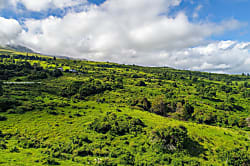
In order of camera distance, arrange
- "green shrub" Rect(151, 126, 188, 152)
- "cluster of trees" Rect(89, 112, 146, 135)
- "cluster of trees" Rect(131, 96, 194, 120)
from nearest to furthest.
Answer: "green shrub" Rect(151, 126, 188, 152) → "cluster of trees" Rect(89, 112, 146, 135) → "cluster of trees" Rect(131, 96, 194, 120)

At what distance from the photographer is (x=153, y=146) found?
41.6 meters

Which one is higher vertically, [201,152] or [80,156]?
[80,156]

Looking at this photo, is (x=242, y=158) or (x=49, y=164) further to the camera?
(x=242, y=158)

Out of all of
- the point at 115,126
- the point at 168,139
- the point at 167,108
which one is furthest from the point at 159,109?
the point at 168,139

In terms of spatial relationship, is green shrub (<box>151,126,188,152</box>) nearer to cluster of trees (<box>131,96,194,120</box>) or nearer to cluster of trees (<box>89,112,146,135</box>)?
cluster of trees (<box>89,112,146,135</box>)

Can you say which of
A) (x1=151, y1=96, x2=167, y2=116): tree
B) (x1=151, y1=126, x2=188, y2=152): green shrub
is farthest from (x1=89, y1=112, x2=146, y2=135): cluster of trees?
(x1=151, y1=96, x2=167, y2=116): tree

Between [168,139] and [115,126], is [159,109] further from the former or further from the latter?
[168,139]

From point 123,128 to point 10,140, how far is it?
1364 inches

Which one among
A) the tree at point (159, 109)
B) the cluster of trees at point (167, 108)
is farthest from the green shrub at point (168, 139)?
the cluster of trees at point (167, 108)

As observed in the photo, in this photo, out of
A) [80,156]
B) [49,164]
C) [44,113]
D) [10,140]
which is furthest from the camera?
[44,113]

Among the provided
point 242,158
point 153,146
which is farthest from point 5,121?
point 242,158

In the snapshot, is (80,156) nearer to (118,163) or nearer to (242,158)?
(118,163)

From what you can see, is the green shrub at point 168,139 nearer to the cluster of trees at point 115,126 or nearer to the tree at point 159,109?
the cluster of trees at point 115,126

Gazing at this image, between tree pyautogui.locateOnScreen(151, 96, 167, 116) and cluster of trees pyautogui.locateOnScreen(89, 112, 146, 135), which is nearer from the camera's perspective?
cluster of trees pyautogui.locateOnScreen(89, 112, 146, 135)
